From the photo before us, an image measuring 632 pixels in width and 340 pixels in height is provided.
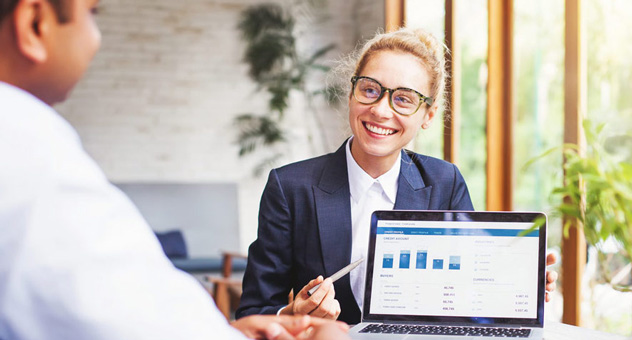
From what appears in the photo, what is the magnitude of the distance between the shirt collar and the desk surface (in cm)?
49

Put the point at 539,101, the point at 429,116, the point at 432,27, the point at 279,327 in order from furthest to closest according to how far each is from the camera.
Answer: the point at 432,27 → the point at 539,101 → the point at 429,116 → the point at 279,327

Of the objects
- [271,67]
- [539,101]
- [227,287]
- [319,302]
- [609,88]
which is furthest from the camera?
[271,67]

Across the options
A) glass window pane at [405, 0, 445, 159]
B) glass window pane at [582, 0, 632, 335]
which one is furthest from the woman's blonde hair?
glass window pane at [405, 0, 445, 159]

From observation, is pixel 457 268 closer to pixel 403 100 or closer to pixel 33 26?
pixel 403 100

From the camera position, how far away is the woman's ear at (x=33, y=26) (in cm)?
60

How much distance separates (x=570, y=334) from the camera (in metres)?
1.50

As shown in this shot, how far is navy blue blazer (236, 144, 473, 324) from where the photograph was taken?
5.58 feet

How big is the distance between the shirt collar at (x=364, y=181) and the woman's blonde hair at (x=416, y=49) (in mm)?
236

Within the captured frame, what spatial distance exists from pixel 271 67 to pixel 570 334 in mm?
5358

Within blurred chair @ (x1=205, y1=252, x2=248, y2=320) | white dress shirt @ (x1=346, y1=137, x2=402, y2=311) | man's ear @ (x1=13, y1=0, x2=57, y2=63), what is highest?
man's ear @ (x1=13, y1=0, x2=57, y2=63)

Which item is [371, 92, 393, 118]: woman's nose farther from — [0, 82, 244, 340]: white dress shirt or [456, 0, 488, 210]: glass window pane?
[456, 0, 488, 210]: glass window pane

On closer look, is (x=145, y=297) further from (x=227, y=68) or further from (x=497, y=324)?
(x=227, y=68)

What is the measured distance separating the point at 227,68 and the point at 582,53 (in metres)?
3.85

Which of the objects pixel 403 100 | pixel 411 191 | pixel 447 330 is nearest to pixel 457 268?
pixel 447 330
